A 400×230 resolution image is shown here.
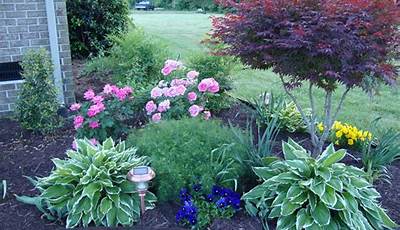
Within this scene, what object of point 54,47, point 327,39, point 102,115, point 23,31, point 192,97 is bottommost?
point 102,115

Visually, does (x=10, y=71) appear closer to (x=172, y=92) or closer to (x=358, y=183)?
(x=172, y=92)

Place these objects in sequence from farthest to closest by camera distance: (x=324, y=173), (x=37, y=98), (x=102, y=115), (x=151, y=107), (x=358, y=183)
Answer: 1. (x=37, y=98)
2. (x=151, y=107)
3. (x=102, y=115)
4. (x=358, y=183)
5. (x=324, y=173)

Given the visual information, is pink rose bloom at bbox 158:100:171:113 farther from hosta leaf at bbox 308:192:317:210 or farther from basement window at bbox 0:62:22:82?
basement window at bbox 0:62:22:82

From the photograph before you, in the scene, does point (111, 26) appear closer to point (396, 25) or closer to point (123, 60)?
point (123, 60)

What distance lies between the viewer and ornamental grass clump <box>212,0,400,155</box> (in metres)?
2.95

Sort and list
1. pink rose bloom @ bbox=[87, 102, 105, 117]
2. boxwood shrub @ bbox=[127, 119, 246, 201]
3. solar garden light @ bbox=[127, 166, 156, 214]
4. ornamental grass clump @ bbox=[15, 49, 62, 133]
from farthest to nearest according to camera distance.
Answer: ornamental grass clump @ bbox=[15, 49, 62, 133]
pink rose bloom @ bbox=[87, 102, 105, 117]
boxwood shrub @ bbox=[127, 119, 246, 201]
solar garden light @ bbox=[127, 166, 156, 214]

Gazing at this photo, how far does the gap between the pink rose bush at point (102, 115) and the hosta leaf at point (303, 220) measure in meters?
1.86

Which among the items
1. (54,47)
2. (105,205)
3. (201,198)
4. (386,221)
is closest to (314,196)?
(386,221)

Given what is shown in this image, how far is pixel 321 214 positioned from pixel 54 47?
3.74 m

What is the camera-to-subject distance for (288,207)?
2854 millimetres

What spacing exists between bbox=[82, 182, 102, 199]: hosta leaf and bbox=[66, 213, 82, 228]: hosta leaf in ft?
0.51

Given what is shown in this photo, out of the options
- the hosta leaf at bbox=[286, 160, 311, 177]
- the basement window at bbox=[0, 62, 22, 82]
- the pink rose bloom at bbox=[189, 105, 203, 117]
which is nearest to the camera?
the hosta leaf at bbox=[286, 160, 311, 177]

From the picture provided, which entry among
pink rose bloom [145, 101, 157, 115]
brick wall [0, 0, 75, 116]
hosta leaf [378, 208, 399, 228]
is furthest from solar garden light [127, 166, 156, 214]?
brick wall [0, 0, 75, 116]

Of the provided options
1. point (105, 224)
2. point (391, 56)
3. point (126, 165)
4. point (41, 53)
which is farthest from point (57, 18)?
point (391, 56)
